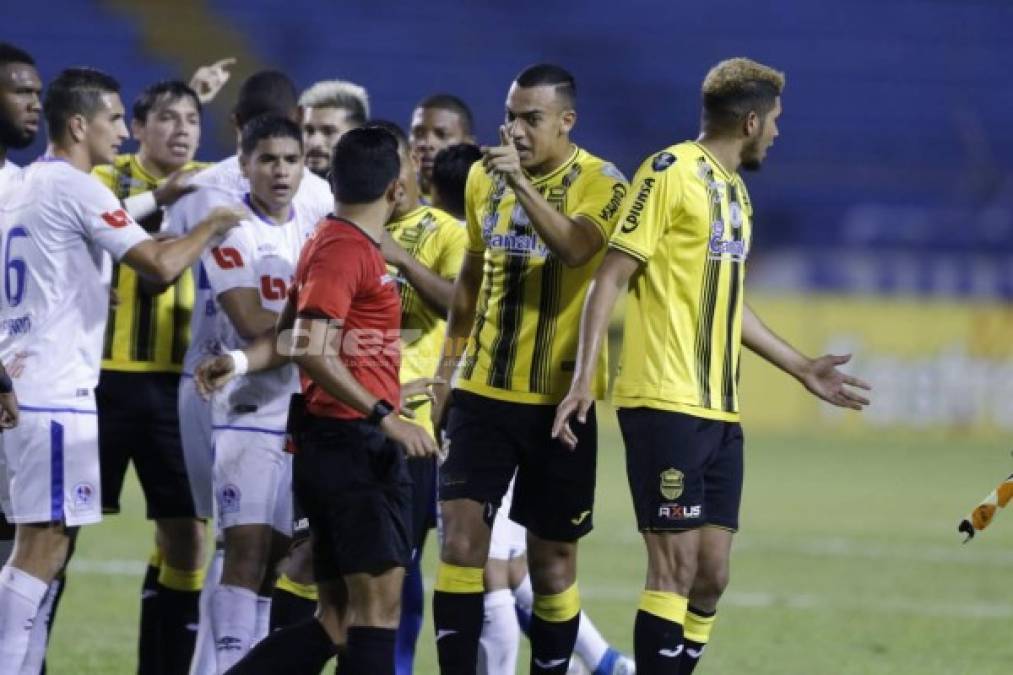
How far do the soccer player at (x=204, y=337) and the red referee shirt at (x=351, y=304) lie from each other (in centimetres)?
115

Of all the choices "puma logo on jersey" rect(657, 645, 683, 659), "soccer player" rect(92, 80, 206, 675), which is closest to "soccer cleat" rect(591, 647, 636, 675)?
"puma logo on jersey" rect(657, 645, 683, 659)

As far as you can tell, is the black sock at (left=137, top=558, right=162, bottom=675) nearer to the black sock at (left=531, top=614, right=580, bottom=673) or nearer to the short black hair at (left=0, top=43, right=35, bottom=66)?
the black sock at (left=531, top=614, right=580, bottom=673)

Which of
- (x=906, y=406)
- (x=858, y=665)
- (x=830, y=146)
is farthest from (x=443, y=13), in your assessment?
(x=858, y=665)

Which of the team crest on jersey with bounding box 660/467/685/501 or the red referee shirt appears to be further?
the team crest on jersey with bounding box 660/467/685/501

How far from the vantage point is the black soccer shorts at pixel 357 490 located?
5492 millimetres

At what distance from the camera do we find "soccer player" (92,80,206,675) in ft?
23.5

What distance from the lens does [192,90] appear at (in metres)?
7.70

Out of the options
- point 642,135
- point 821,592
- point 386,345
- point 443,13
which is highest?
point 443,13

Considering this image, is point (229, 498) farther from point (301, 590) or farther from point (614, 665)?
point (614, 665)

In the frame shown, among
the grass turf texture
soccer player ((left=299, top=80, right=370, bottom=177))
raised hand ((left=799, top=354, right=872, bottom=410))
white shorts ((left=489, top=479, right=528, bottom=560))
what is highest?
soccer player ((left=299, top=80, right=370, bottom=177))

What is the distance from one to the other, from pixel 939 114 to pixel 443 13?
7.69 metres

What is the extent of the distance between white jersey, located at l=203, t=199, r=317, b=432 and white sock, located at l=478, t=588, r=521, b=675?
1.21 metres

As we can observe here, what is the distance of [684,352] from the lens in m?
6.06

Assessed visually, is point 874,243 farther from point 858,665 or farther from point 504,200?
point 504,200
